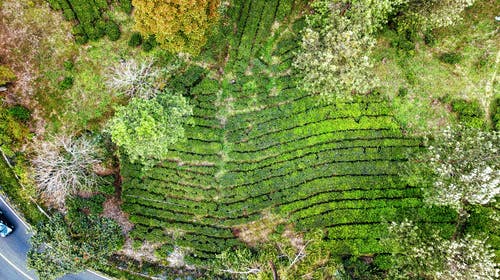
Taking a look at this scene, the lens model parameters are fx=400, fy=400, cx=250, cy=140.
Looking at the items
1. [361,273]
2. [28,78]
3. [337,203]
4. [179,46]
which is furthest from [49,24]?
[361,273]

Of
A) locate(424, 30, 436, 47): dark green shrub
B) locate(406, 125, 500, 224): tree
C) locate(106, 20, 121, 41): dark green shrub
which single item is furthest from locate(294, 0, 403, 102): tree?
locate(106, 20, 121, 41): dark green shrub

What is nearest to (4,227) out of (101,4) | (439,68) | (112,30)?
(112,30)

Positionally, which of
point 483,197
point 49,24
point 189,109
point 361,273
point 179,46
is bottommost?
point 361,273

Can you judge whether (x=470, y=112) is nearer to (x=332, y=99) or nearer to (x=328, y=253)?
(x=332, y=99)

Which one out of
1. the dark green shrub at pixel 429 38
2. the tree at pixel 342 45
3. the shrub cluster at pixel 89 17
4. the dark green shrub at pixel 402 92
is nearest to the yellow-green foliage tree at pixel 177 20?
the shrub cluster at pixel 89 17

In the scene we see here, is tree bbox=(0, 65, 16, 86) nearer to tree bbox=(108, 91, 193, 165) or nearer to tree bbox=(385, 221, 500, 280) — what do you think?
tree bbox=(108, 91, 193, 165)

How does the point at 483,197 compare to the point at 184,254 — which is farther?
the point at 184,254

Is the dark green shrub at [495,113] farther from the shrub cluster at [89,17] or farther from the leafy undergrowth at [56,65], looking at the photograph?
the shrub cluster at [89,17]
